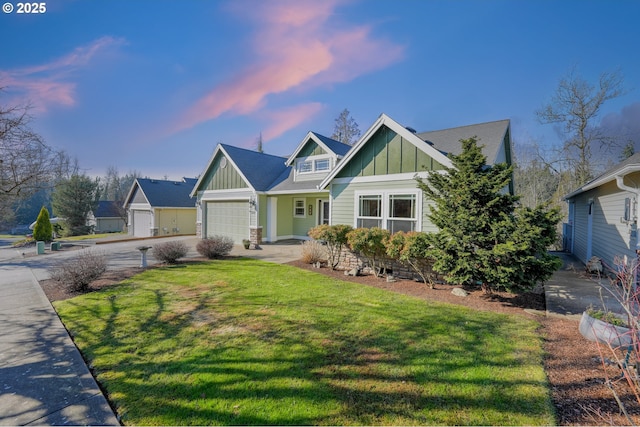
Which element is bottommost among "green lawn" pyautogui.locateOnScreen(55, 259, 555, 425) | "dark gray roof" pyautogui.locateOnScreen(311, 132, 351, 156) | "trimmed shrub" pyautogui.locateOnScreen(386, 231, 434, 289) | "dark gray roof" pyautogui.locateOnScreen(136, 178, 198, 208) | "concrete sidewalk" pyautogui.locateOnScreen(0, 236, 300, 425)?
"concrete sidewalk" pyautogui.locateOnScreen(0, 236, 300, 425)

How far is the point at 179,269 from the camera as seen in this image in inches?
377

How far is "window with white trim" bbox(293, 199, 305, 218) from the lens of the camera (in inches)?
679

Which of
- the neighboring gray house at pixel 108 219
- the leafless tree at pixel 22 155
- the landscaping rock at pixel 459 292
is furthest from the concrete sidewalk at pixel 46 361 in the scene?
the neighboring gray house at pixel 108 219

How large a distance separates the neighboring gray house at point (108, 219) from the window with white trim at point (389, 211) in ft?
126

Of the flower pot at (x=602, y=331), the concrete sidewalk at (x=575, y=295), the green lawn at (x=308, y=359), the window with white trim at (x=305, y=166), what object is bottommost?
the green lawn at (x=308, y=359)

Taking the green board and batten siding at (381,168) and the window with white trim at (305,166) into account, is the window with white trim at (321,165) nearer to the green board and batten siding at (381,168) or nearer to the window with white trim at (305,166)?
the window with white trim at (305,166)

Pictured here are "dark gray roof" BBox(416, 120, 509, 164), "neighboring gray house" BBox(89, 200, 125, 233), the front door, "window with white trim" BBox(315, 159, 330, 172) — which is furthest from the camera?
"neighboring gray house" BBox(89, 200, 125, 233)

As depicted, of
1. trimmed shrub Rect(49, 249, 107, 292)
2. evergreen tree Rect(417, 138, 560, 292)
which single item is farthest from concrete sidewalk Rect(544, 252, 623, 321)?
trimmed shrub Rect(49, 249, 107, 292)

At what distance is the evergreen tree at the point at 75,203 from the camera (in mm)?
29266

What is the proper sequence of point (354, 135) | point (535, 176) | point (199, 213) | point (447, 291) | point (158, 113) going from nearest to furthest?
point (447, 291), point (158, 113), point (199, 213), point (535, 176), point (354, 135)

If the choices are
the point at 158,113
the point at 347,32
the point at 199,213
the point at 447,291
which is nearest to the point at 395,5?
the point at 347,32

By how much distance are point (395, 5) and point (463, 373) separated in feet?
32.9

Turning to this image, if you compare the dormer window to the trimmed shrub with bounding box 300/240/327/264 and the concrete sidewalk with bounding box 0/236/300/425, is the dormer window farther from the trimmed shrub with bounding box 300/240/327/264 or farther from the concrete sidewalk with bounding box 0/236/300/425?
the concrete sidewalk with bounding box 0/236/300/425

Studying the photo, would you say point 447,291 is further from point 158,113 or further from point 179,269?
point 158,113
